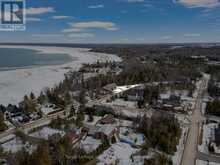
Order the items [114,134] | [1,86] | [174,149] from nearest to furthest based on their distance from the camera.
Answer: [174,149] < [114,134] < [1,86]

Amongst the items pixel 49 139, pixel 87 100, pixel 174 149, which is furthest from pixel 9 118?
pixel 174 149

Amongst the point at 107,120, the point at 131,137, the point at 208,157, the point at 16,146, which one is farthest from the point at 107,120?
the point at 208,157

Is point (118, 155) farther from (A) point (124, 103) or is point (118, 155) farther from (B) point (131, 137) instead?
(A) point (124, 103)

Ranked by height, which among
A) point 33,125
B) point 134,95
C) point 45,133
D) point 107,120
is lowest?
point 33,125

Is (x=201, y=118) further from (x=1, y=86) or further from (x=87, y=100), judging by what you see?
(x=1, y=86)

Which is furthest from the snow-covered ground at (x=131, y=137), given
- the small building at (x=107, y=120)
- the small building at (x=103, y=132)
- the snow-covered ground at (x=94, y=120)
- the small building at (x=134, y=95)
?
the small building at (x=134, y=95)

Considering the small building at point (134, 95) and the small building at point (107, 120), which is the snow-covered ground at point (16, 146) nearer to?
the small building at point (107, 120)

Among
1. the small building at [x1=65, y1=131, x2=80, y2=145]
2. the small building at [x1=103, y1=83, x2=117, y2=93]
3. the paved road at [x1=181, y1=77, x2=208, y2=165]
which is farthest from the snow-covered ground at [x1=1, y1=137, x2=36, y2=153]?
the small building at [x1=103, y1=83, x2=117, y2=93]

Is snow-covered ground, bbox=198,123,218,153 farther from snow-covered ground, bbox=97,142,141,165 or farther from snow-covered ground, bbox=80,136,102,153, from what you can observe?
snow-covered ground, bbox=80,136,102,153
